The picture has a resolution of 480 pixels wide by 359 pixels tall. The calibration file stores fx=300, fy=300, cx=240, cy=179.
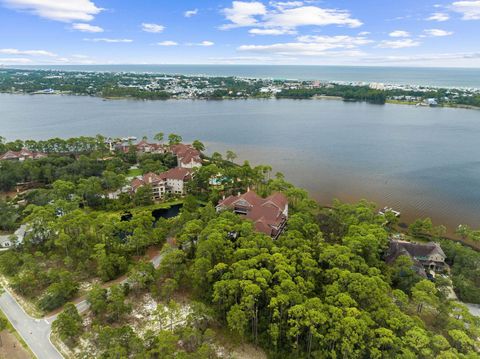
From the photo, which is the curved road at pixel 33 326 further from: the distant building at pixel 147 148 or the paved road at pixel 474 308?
the distant building at pixel 147 148

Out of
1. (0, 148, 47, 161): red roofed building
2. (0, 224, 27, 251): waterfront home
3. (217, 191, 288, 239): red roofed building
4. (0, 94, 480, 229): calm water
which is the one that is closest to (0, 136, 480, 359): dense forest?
(0, 224, 27, 251): waterfront home

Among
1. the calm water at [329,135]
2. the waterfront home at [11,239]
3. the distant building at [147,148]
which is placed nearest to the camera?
the waterfront home at [11,239]

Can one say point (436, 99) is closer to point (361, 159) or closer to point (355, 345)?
point (361, 159)

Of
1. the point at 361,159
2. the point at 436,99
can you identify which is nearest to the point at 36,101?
the point at 361,159

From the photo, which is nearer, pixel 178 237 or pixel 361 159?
pixel 178 237

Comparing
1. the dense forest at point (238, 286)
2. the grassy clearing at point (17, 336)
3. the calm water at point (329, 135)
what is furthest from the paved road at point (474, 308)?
the grassy clearing at point (17, 336)

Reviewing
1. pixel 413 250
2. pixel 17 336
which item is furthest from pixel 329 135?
pixel 17 336
